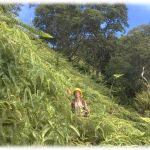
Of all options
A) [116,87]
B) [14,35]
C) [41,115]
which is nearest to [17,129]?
[41,115]

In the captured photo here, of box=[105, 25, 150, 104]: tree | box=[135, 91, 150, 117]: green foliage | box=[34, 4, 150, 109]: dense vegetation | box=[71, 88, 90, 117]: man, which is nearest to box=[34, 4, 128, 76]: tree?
box=[34, 4, 150, 109]: dense vegetation

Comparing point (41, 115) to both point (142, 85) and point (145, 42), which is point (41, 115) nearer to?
point (142, 85)

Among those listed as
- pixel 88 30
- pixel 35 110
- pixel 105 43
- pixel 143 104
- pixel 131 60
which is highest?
pixel 88 30

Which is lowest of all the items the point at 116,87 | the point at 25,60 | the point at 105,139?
the point at 105,139

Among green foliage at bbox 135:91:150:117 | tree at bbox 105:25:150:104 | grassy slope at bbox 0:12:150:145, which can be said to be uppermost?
tree at bbox 105:25:150:104

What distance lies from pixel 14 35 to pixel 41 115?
1.75 feet

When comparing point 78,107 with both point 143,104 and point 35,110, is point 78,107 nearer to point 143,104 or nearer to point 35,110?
point 35,110

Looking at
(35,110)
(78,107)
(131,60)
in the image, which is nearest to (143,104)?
(131,60)

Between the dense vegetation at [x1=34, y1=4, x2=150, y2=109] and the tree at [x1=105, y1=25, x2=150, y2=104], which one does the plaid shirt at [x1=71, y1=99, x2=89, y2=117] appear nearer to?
the dense vegetation at [x1=34, y1=4, x2=150, y2=109]

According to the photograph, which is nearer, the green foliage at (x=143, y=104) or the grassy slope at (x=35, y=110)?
the grassy slope at (x=35, y=110)

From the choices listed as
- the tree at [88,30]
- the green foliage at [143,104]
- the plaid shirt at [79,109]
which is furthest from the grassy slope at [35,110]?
the tree at [88,30]

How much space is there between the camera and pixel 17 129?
2338 millimetres

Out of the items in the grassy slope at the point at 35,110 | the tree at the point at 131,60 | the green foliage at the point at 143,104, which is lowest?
the grassy slope at the point at 35,110

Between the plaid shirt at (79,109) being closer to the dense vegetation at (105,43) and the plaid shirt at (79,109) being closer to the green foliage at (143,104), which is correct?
A: the green foliage at (143,104)
